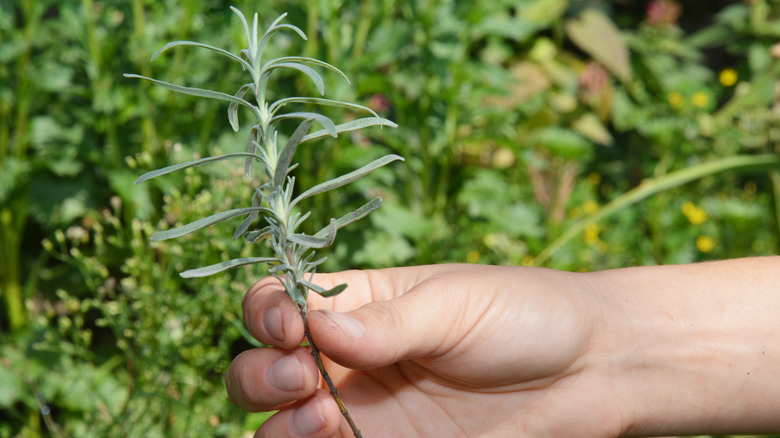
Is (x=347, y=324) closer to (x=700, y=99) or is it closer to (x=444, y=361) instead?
(x=444, y=361)

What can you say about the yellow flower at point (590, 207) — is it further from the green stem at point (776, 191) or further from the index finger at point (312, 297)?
the index finger at point (312, 297)

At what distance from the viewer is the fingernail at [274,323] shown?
0.88m

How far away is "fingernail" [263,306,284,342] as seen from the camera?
2.87 feet

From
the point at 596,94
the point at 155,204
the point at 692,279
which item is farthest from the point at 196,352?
the point at 596,94

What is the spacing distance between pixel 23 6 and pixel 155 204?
0.62 metres

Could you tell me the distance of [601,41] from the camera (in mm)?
3311

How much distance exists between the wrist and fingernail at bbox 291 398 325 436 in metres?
0.54

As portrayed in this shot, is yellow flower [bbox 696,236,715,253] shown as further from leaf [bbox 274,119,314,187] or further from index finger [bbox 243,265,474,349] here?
leaf [bbox 274,119,314,187]

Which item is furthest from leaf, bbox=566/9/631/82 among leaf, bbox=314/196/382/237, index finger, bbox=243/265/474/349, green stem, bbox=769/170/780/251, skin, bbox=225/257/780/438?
leaf, bbox=314/196/382/237

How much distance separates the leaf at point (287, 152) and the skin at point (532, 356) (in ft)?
0.76

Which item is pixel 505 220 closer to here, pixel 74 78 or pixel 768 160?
pixel 768 160

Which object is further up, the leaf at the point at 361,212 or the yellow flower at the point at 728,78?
the leaf at the point at 361,212

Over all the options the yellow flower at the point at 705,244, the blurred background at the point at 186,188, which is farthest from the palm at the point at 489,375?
the yellow flower at the point at 705,244

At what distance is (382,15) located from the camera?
1894 millimetres
